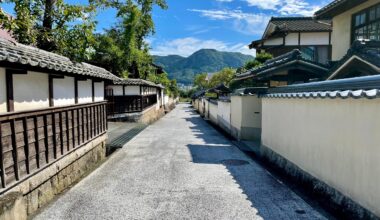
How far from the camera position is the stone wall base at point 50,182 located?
6012 mm

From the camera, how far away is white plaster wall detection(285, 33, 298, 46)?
25628mm

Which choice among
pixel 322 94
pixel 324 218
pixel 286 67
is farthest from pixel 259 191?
pixel 286 67

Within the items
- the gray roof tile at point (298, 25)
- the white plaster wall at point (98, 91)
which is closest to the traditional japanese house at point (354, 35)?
the white plaster wall at point (98, 91)

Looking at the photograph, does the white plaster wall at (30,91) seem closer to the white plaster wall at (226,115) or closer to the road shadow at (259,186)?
the road shadow at (259,186)

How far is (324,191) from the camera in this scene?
7305 millimetres

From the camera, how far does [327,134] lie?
7.26m

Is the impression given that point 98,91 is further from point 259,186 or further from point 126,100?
point 126,100

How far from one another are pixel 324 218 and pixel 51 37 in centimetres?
1261

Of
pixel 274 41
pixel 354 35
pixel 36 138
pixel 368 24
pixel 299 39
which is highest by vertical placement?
pixel 274 41

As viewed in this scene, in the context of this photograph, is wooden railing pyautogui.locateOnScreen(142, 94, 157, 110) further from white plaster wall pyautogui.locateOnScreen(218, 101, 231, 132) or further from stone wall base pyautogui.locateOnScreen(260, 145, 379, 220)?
stone wall base pyautogui.locateOnScreen(260, 145, 379, 220)

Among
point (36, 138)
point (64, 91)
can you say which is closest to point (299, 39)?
point (64, 91)

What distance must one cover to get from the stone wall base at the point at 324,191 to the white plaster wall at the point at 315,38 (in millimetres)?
16873

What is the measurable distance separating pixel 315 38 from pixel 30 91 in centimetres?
2322

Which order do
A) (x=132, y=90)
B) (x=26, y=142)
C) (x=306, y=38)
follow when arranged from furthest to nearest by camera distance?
(x=132, y=90)
(x=306, y=38)
(x=26, y=142)
